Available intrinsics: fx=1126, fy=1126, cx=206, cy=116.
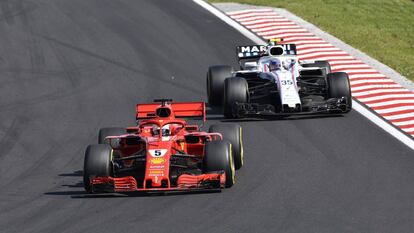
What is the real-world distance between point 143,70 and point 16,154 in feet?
30.0

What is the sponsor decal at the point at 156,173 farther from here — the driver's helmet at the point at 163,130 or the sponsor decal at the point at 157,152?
the driver's helmet at the point at 163,130

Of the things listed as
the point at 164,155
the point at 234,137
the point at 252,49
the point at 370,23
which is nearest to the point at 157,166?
the point at 164,155

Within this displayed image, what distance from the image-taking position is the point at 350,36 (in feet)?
122

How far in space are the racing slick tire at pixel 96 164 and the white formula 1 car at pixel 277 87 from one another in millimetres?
6869

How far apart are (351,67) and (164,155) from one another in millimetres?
13518

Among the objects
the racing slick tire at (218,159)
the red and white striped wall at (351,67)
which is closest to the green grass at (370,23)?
the red and white striped wall at (351,67)

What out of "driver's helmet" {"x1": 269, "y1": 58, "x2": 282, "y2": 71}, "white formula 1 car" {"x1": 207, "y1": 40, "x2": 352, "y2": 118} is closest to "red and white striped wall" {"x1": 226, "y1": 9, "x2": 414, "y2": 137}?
"white formula 1 car" {"x1": 207, "y1": 40, "x2": 352, "y2": 118}

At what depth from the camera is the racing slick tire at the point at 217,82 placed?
27.8 m

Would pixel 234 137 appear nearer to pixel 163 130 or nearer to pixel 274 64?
pixel 163 130

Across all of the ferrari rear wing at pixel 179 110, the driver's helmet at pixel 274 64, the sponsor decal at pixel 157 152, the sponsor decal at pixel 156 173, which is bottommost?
the sponsor decal at pixel 156 173

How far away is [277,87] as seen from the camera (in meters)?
26.4

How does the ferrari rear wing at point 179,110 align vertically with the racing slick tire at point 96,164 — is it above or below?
above

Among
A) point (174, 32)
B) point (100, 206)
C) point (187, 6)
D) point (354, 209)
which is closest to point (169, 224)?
point (100, 206)

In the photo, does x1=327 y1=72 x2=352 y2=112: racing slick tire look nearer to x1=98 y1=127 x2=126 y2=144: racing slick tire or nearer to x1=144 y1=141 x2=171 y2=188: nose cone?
x1=98 y1=127 x2=126 y2=144: racing slick tire
